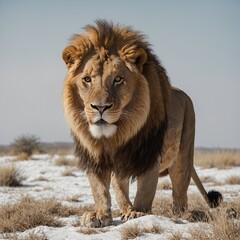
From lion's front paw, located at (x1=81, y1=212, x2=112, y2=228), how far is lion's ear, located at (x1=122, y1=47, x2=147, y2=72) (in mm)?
1303

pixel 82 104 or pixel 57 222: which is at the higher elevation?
pixel 82 104

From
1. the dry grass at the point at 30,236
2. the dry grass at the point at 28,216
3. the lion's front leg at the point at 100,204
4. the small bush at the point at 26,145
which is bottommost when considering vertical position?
the small bush at the point at 26,145

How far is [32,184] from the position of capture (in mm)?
9898

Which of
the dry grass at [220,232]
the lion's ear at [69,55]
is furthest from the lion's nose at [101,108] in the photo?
the dry grass at [220,232]

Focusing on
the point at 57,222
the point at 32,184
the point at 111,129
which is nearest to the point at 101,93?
the point at 111,129

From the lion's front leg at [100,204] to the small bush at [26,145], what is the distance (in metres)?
14.8

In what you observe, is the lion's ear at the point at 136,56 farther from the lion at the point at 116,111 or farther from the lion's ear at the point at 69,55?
the lion's ear at the point at 69,55

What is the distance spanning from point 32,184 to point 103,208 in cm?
577

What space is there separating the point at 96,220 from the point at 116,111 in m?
0.93

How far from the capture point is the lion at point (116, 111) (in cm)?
421

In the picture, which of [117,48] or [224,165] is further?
[224,165]

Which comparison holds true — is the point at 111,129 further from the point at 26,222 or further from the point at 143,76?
the point at 26,222

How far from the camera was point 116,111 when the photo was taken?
4.10 m

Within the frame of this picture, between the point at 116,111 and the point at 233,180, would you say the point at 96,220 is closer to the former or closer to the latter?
the point at 116,111
